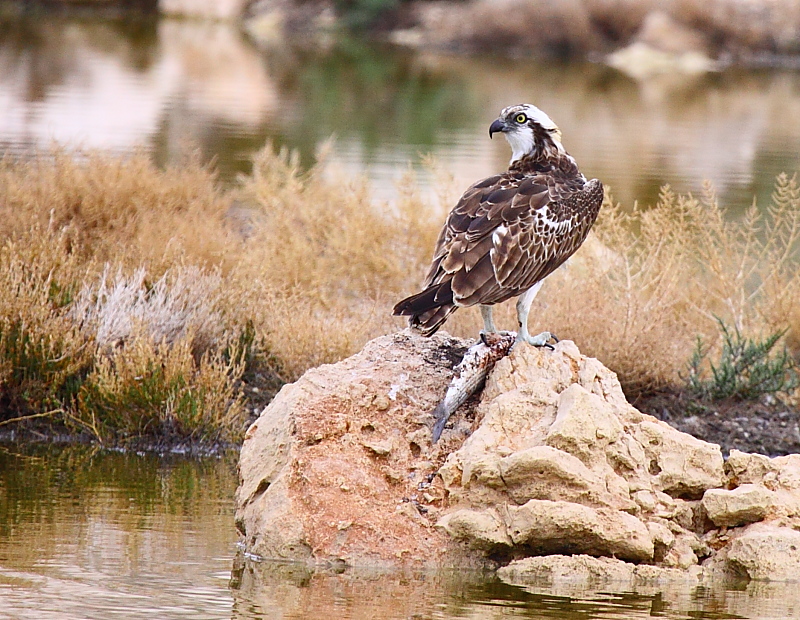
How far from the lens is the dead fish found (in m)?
8.12

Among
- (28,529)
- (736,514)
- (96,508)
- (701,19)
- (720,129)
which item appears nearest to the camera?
(736,514)

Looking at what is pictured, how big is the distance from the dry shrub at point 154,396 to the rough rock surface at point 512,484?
239 cm

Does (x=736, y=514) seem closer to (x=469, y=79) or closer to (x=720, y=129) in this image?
(x=720, y=129)

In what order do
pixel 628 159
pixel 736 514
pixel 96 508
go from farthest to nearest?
pixel 628 159, pixel 96 508, pixel 736 514

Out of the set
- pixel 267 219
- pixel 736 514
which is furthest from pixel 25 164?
pixel 736 514

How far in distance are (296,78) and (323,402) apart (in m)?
28.5

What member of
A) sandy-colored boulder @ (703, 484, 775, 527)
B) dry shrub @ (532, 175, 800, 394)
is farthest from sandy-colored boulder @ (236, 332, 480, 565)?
dry shrub @ (532, 175, 800, 394)

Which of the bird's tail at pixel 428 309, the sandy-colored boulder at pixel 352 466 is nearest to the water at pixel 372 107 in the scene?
the sandy-colored boulder at pixel 352 466

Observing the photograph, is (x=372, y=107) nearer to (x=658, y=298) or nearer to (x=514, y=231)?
(x=658, y=298)

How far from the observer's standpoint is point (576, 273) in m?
12.9

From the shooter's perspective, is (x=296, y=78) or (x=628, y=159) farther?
(x=296, y=78)

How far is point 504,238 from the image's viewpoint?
844 centimetres

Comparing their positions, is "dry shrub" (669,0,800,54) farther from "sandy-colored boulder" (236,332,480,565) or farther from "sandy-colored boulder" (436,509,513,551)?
"sandy-colored boulder" (436,509,513,551)

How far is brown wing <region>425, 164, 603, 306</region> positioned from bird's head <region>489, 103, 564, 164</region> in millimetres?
134
